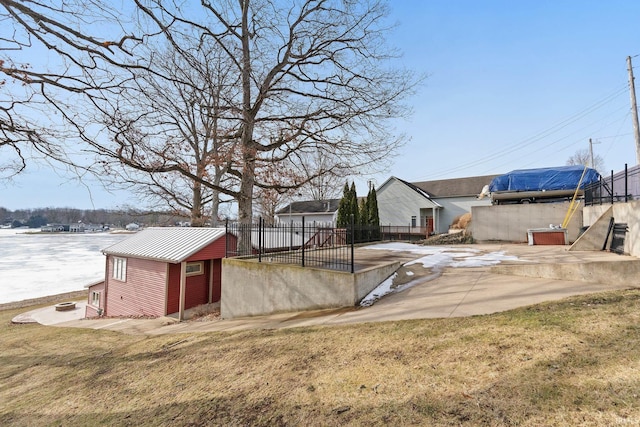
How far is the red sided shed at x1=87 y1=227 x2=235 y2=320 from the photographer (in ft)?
40.9

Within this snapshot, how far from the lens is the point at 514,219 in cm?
1388

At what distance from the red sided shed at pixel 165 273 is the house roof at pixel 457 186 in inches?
1018

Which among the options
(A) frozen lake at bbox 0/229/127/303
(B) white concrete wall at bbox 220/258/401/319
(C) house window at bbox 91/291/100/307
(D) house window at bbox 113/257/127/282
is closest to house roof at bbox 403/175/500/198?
(B) white concrete wall at bbox 220/258/401/319

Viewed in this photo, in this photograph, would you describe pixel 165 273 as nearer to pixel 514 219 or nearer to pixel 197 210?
pixel 197 210

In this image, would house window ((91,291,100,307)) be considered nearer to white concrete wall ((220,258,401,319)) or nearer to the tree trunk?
the tree trunk

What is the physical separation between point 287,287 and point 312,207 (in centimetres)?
2967

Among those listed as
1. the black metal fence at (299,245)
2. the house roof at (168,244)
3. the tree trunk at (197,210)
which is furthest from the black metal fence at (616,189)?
the tree trunk at (197,210)

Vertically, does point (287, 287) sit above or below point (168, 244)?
below

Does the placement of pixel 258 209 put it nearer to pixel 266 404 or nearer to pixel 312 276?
pixel 312 276

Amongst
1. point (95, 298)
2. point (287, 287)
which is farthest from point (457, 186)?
point (95, 298)

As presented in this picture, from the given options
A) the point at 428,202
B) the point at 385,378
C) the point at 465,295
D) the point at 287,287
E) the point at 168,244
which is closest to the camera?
the point at 385,378

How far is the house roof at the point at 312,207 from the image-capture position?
35.3 meters

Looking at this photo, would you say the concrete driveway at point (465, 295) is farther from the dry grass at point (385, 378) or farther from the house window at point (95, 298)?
the house window at point (95, 298)

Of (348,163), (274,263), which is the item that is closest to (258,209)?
(348,163)
